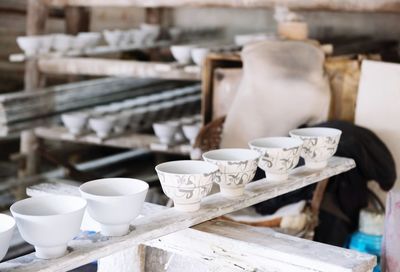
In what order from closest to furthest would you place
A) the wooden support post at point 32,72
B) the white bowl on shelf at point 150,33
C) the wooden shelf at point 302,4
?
A: the wooden shelf at point 302,4 < the wooden support post at point 32,72 < the white bowl on shelf at point 150,33

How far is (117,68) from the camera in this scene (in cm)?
488

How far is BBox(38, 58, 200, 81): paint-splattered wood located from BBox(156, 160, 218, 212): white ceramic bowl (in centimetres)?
274

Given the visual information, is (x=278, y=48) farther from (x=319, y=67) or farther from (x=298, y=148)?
(x=298, y=148)

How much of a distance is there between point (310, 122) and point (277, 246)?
6.50ft

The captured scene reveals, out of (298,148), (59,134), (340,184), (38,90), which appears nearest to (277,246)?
(298,148)

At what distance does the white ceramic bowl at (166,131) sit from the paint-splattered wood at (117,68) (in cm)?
35

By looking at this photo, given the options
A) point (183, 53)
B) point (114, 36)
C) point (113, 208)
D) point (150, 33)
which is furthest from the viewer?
point (150, 33)

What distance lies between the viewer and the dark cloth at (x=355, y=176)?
128 inches

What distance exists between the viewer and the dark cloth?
325cm

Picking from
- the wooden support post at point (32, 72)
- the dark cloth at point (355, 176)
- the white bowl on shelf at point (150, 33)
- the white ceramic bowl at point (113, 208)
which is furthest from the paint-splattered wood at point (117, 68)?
the white ceramic bowl at point (113, 208)

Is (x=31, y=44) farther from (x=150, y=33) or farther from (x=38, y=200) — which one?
(x=38, y=200)

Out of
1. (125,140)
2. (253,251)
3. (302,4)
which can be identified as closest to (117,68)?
(125,140)

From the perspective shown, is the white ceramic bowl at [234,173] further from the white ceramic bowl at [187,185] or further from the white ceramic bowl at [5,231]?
the white ceramic bowl at [5,231]

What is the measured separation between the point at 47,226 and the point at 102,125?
3371 mm
